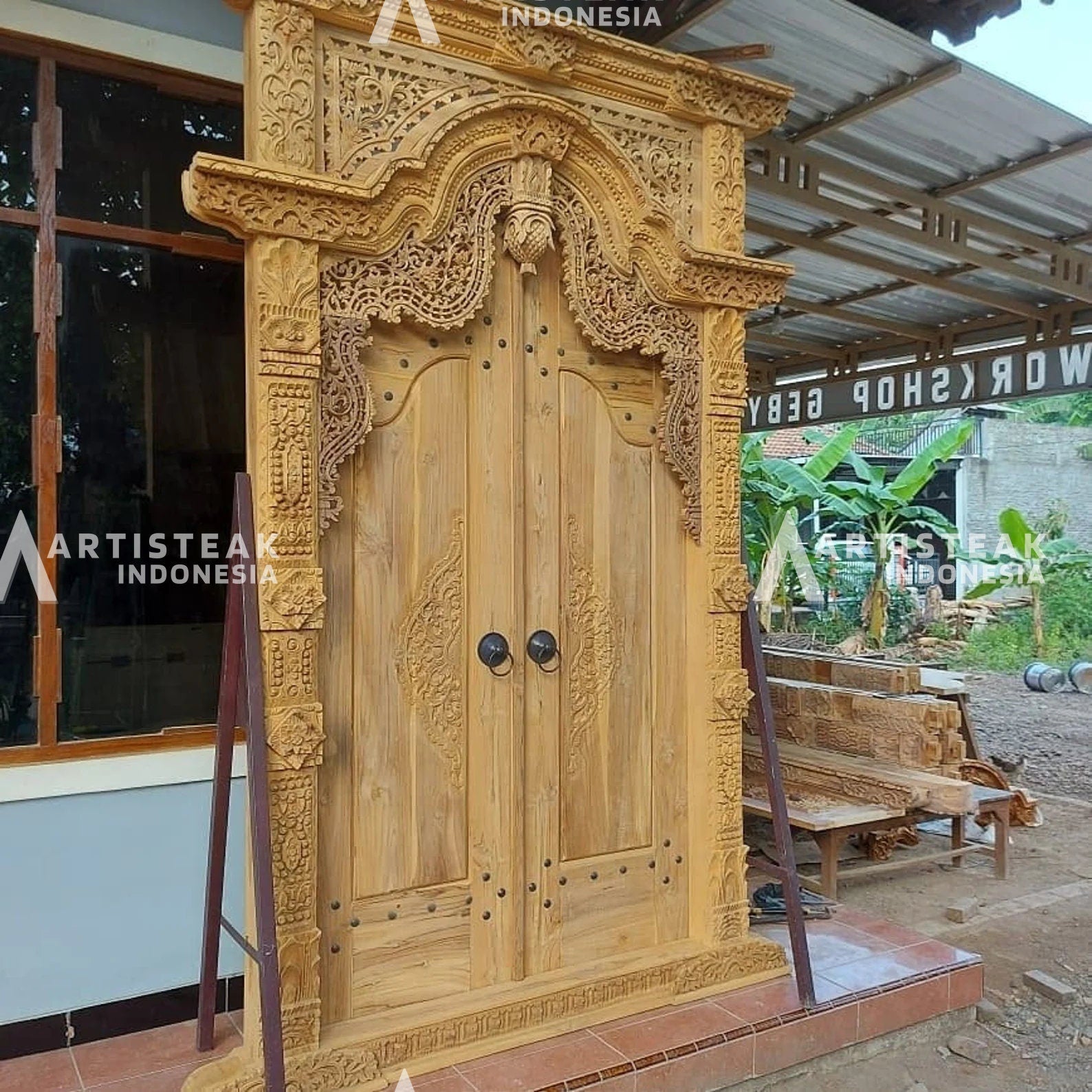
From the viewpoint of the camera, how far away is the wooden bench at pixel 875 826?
457 centimetres

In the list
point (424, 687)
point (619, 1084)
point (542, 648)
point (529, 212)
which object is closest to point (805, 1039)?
point (619, 1084)

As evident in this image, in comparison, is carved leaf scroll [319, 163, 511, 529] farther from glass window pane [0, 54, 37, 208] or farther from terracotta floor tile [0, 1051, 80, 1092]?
terracotta floor tile [0, 1051, 80, 1092]

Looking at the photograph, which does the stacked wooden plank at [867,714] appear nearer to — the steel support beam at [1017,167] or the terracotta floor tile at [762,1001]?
the terracotta floor tile at [762,1001]

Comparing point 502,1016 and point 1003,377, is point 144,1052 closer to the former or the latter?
point 502,1016

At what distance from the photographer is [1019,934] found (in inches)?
175

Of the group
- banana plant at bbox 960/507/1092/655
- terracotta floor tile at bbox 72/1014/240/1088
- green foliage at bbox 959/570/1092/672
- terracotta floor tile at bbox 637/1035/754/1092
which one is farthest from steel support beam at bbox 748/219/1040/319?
green foliage at bbox 959/570/1092/672

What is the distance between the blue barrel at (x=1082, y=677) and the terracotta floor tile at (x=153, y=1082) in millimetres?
11042

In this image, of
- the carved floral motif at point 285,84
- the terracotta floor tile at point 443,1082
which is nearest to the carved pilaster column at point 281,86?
the carved floral motif at point 285,84

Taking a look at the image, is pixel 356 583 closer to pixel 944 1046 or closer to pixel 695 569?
pixel 695 569

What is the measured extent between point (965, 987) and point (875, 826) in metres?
1.55

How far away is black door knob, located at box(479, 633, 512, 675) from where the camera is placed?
2.75 meters

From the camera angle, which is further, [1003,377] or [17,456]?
[1003,377]

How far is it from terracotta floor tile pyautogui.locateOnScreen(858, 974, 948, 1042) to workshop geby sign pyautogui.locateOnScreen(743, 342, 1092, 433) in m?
4.07

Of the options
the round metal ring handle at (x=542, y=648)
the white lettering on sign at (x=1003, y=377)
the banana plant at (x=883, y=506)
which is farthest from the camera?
the banana plant at (x=883, y=506)
